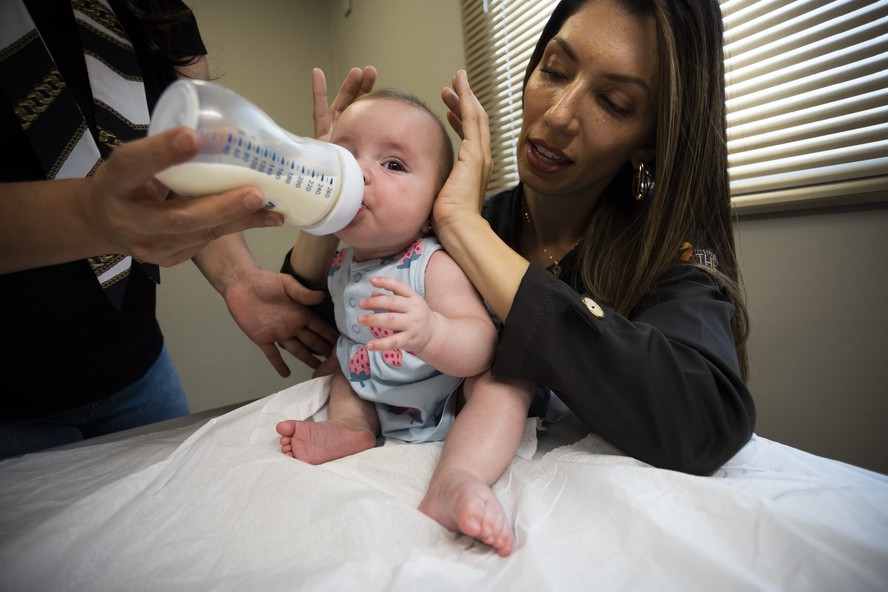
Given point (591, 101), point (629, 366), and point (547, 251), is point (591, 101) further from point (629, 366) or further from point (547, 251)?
point (629, 366)

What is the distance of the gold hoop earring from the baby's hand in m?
0.64

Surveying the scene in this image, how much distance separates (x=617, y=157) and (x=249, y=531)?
2.98 feet

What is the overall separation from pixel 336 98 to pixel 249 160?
0.51m

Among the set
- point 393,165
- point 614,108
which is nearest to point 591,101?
point 614,108

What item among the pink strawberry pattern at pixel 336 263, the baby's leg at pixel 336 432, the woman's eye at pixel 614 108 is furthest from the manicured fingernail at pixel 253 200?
the woman's eye at pixel 614 108

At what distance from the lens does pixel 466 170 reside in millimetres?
844

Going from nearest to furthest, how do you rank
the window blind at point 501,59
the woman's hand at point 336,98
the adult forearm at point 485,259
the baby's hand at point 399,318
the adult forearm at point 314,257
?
the baby's hand at point 399,318 < the adult forearm at point 485,259 < the woman's hand at point 336,98 < the adult forearm at point 314,257 < the window blind at point 501,59

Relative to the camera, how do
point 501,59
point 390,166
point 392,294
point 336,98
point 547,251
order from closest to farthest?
point 392,294, point 390,166, point 336,98, point 547,251, point 501,59

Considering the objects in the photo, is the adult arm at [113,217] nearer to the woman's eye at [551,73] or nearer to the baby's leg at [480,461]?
the baby's leg at [480,461]

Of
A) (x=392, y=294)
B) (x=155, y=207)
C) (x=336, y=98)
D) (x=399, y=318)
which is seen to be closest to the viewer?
(x=155, y=207)

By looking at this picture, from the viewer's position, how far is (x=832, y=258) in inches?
43.4

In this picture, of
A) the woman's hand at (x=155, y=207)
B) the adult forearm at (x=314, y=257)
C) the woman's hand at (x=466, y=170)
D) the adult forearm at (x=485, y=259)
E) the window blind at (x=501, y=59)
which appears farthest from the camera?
the window blind at (x=501, y=59)

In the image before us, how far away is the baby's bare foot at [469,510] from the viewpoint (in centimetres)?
50

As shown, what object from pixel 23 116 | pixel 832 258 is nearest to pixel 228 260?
pixel 23 116
